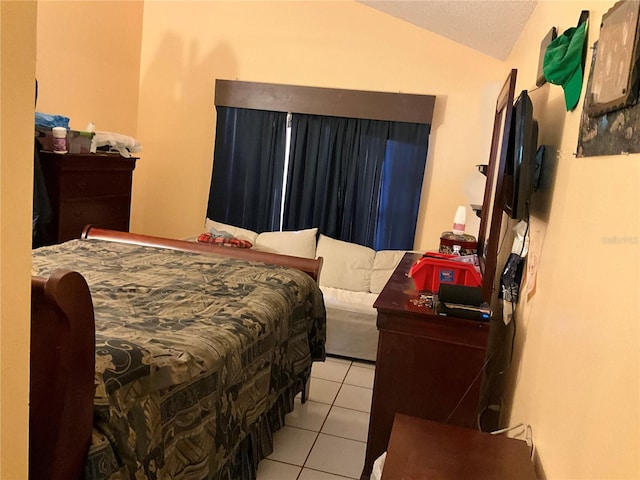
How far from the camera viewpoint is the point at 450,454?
1506 millimetres

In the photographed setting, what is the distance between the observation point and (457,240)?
9.54ft

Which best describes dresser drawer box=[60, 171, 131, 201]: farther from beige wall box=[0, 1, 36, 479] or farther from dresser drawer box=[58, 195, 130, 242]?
beige wall box=[0, 1, 36, 479]

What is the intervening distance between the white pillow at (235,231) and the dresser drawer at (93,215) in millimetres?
651

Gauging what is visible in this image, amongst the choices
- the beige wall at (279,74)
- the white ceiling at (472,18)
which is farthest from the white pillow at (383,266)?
the white ceiling at (472,18)

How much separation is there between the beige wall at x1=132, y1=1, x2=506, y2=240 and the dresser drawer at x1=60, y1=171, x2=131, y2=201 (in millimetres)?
677

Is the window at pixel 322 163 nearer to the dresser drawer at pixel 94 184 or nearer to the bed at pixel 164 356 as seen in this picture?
the dresser drawer at pixel 94 184

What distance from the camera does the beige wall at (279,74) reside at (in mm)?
4152

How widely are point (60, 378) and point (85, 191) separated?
2727 mm

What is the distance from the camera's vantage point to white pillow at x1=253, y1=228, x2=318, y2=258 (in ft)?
14.0

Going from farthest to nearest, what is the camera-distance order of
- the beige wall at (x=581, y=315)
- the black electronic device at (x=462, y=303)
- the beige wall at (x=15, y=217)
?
the black electronic device at (x=462, y=303), the beige wall at (x=581, y=315), the beige wall at (x=15, y=217)

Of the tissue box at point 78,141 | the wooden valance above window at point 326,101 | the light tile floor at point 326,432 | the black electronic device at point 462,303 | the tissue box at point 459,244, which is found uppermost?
the wooden valance above window at point 326,101

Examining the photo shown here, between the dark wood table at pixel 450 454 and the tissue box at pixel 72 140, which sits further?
the tissue box at pixel 72 140

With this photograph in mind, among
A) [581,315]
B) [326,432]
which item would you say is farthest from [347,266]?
[581,315]

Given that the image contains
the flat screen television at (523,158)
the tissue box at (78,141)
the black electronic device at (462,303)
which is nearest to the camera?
the flat screen television at (523,158)
